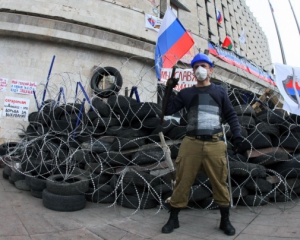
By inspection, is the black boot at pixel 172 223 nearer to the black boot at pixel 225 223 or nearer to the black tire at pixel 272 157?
the black boot at pixel 225 223

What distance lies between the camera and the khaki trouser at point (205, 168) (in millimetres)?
2250

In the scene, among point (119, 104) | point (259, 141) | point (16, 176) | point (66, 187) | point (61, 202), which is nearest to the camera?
point (61, 202)

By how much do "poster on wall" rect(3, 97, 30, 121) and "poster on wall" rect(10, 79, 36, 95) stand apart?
331 millimetres

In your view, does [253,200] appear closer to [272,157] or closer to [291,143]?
[272,157]

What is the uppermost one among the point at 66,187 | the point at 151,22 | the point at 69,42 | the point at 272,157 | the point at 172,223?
the point at 151,22

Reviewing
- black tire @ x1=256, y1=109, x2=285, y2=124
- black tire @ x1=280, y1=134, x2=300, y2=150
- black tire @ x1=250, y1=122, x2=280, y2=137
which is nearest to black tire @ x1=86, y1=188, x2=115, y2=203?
black tire @ x1=250, y1=122, x2=280, y2=137

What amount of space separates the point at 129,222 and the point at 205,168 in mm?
1167

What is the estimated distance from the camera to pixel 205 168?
7.55 feet

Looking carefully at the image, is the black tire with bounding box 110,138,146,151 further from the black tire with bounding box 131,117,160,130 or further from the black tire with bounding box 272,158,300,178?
the black tire with bounding box 272,158,300,178

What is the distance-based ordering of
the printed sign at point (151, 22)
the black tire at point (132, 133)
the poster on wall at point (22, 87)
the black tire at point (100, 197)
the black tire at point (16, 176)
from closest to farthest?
the black tire at point (100, 197) → the black tire at point (132, 133) → the black tire at point (16, 176) → the poster on wall at point (22, 87) → the printed sign at point (151, 22)

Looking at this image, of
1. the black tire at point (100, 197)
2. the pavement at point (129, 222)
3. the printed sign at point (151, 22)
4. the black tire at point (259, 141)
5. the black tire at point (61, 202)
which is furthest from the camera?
the printed sign at point (151, 22)

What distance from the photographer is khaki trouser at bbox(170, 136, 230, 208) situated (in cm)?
225

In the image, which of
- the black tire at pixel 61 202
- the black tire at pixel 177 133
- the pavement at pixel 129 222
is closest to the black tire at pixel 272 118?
the pavement at pixel 129 222

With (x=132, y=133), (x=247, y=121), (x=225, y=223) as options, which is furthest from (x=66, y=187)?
(x=247, y=121)
